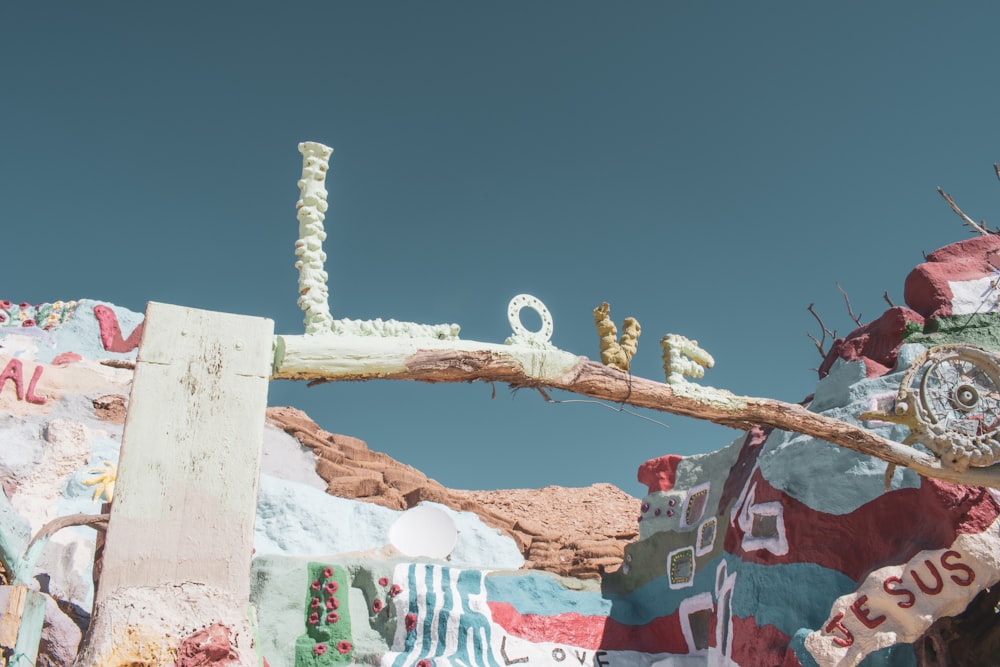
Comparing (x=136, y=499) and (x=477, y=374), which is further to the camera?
(x=477, y=374)

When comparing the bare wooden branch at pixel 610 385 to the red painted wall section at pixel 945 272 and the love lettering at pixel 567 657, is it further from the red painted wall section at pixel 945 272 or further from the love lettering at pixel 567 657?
the love lettering at pixel 567 657

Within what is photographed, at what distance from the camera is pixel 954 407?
557cm

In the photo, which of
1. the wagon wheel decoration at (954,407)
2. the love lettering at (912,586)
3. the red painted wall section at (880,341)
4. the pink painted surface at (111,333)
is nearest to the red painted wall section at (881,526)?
the love lettering at (912,586)

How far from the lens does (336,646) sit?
8.54 m

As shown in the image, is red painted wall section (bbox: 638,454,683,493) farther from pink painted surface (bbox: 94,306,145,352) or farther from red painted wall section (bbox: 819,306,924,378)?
pink painted surface (bbox: 94,306,145,352)

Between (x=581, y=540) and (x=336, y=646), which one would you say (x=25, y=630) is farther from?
(x=581, y=540)

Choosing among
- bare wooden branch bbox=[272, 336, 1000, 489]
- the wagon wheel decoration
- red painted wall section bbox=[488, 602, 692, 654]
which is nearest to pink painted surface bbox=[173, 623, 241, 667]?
bare wooden branch bbox=[272, 336, 1000, 489]

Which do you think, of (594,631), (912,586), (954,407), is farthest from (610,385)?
(594,631)

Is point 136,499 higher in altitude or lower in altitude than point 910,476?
lower

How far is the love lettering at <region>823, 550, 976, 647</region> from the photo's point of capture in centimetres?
637

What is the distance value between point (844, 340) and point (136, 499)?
22.7ft

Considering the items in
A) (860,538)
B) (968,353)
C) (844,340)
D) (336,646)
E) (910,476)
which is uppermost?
(844,340)

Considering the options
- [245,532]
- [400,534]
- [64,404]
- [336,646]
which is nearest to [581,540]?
[400,534]

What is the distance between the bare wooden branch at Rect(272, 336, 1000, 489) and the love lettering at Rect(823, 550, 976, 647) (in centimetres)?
114
